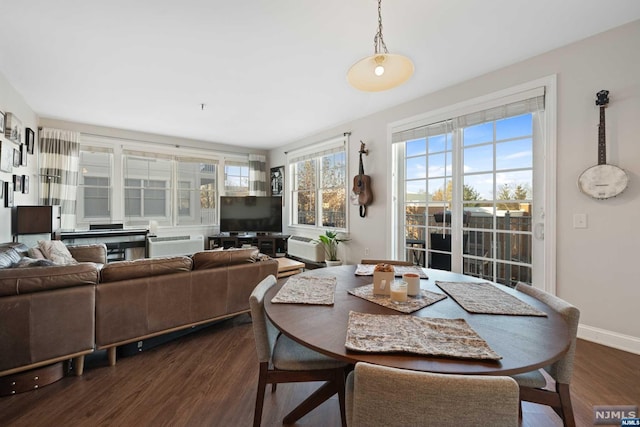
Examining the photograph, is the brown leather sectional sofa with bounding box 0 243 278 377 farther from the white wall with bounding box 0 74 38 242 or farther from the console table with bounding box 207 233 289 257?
the console table with bounding box 207 233 289 257

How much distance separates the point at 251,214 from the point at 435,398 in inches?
210

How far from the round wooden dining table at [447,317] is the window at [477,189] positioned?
5.25 ft

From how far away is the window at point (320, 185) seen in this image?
15.6ft

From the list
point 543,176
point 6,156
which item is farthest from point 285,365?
point 6,156

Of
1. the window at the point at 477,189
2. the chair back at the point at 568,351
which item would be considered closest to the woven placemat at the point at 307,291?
the chair back at the point at 568,351

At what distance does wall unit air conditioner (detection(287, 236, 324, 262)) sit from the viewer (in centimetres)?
472

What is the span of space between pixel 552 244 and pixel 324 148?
11.6ft

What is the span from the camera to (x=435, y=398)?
645 millimetres

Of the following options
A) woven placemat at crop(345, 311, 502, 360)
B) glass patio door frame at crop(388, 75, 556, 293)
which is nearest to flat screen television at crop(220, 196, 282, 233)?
glass patio door frame at crop(388, 75, 556, 293)

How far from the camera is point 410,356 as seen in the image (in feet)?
2.80

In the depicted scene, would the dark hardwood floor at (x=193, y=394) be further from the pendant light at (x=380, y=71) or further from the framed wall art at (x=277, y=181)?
the framed wall art at (x=277, y=181)

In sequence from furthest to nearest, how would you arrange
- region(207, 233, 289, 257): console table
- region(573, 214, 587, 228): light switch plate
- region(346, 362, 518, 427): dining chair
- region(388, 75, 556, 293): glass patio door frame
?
region(207, 233, 289, 257): console table, region(388, 75, 556, 293): glass patio door frame, region(573, 214, 587, 228): light switch plate, region(346, 362, 518, 427): dining chair

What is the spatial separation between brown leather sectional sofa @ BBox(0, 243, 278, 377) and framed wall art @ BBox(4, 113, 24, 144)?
1242 millimetres

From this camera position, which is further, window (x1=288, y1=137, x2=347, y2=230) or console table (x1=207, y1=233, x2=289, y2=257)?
console table (x1=207, y1=233, x2=289, y2=257)
